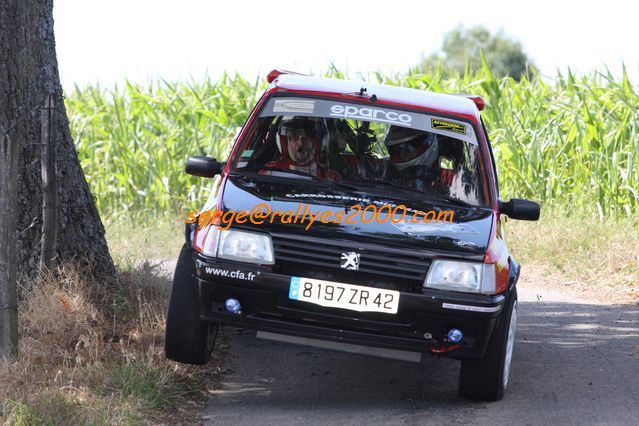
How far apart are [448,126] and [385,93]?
0.55 m

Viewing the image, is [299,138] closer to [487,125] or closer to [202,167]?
[202,167]

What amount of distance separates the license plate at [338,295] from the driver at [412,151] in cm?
147

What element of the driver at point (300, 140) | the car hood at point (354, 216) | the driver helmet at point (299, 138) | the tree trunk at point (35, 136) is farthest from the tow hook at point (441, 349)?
the tree trunk at point (35, 136)

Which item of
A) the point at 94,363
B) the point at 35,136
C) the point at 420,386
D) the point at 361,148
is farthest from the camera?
the point at 35,136

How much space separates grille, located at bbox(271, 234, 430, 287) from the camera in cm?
562

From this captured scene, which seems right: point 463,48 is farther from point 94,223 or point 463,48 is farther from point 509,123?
point 94,223

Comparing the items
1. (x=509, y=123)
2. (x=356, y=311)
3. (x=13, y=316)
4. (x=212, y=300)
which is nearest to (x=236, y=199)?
(x=212, y=300)

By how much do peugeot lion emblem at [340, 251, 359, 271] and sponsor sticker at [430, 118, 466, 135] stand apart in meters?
1.60

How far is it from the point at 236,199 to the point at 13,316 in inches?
56.8

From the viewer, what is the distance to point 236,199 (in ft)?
19.7

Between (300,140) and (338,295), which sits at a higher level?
(300,140)

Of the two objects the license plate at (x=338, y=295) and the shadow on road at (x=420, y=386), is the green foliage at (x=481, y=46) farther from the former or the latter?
the license plate at (x=338, y=295)

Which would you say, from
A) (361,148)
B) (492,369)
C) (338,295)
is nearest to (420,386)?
(492,369)

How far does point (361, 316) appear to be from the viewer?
5602 mm
